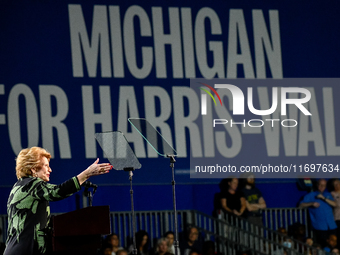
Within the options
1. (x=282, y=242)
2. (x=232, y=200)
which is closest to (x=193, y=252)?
(x=232, y=200)

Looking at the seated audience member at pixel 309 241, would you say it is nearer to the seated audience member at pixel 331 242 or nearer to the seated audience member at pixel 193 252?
the seated audience member at pixel 331 242

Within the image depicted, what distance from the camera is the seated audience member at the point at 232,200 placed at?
1002cm

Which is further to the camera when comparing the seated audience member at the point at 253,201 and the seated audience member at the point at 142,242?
the seated audience member at the point at 253,201

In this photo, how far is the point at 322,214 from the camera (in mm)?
10500

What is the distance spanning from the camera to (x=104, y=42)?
Answer: 33.7 ft

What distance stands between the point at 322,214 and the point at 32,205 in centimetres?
705

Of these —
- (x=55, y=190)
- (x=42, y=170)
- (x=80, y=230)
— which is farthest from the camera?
(x=42, y=170)

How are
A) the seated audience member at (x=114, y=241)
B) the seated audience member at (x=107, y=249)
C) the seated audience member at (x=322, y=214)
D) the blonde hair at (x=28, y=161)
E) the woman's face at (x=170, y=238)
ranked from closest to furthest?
the blonde hair at (x=28, y=161) → the seated audience member at (x=107, y=249) → the seated audience member at (x=114, y=241) → the woman's face at (x=170, y=238) → the seated audience member at (x=322, y=214)

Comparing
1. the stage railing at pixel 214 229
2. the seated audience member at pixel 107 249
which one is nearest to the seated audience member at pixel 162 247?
the seated audience member at pixel 107 249

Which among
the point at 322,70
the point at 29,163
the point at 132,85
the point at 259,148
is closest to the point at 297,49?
the point at 322,70

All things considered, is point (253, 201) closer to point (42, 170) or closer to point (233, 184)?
point (233, 184)

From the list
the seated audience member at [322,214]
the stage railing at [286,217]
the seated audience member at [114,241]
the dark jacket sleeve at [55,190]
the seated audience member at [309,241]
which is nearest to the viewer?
Result: the dark jacket sleeve at [55,190]

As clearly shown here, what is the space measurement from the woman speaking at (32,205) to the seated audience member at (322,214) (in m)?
6.85

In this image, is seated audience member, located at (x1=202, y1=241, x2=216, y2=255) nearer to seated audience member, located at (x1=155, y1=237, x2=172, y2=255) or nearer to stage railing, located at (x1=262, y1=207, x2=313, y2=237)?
seated audience member, located at (x1=155, y1=237, x2=172, y2=255)
